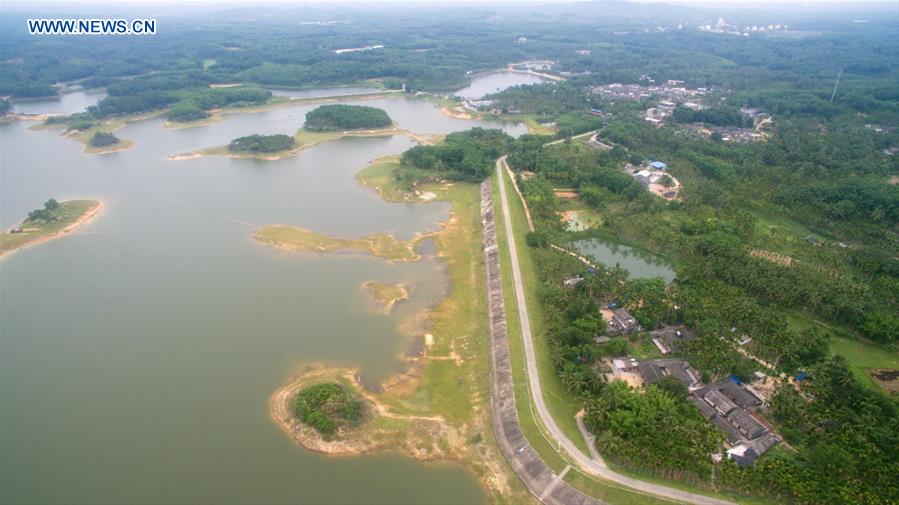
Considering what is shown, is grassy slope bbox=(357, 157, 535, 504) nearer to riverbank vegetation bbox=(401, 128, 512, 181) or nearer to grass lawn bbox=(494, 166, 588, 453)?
grass lawn bbox=(494, 166, 588, 453)

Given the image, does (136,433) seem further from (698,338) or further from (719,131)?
(719,131)

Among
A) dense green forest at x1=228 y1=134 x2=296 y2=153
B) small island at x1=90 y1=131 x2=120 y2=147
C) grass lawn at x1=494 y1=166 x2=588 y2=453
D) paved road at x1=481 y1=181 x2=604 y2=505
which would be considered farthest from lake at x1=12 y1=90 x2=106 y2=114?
paved road at x1=481 y1=181 x2=604 y2=505

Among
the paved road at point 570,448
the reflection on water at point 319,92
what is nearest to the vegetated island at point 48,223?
the paved road at point 570,448

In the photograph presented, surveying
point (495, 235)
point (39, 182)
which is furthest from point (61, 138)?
point (495, 235)

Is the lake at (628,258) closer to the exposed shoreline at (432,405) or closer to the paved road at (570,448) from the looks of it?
the paved road at (570,448)

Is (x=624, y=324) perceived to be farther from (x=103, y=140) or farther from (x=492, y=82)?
(x=492, y=82)

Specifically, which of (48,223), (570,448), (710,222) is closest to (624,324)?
(570,448)
